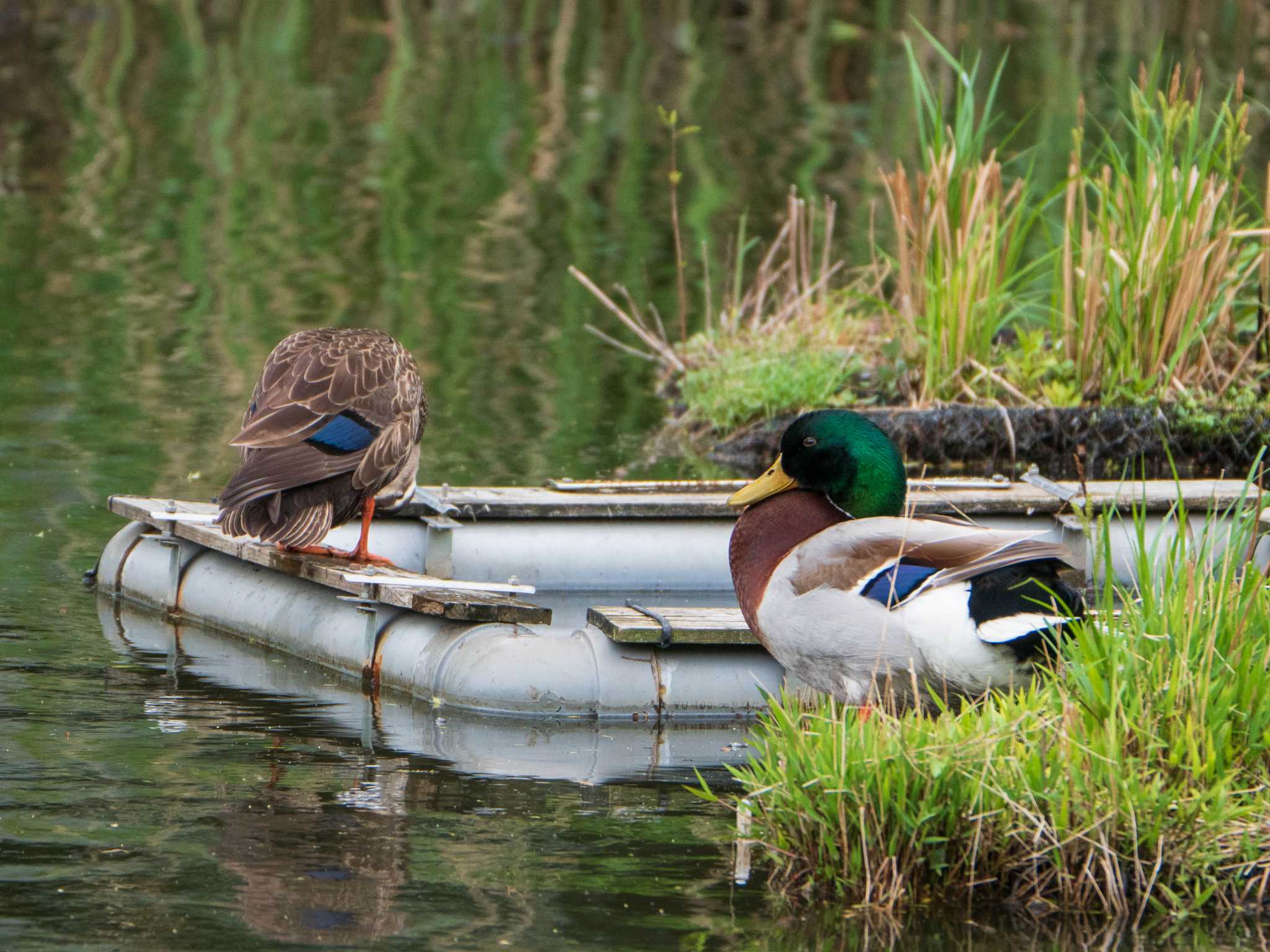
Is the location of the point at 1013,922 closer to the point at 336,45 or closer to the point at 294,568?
the point at 294,568

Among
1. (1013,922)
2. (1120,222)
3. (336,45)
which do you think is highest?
(336,45)

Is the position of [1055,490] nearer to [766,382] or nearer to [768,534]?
[768,534]

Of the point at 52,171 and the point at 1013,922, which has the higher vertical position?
the point at 52,171

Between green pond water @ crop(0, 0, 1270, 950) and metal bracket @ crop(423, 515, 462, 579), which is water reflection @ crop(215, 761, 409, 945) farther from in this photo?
metal bracket @ crop(423, 515, 462, 579)

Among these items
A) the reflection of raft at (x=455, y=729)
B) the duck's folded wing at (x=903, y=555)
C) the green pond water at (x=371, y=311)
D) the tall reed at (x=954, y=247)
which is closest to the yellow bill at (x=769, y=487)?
the duck's folded wing at (x=903, y=555)

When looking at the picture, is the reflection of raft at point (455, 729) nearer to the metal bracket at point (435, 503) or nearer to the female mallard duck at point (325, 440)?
the female mallard duck at point (325, 440)

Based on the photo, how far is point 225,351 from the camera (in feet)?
45.2

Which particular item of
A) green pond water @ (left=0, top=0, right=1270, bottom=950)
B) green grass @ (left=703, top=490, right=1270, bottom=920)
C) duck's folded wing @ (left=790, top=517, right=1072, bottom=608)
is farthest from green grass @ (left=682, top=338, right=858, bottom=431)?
green grass @ (left=703, top=490, right=1270, bottom=920)

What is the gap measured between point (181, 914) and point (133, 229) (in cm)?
1382

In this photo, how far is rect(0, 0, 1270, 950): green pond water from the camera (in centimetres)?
523

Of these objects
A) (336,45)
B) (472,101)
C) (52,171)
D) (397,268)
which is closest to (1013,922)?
(397,268)

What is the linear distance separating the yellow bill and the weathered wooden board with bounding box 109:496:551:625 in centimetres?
75

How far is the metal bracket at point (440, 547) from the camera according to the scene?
8.34 metres

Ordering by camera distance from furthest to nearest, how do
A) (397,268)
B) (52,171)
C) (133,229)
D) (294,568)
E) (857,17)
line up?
(857,17)
(52,171)
(133,229)
(397,268)
(294,568)
